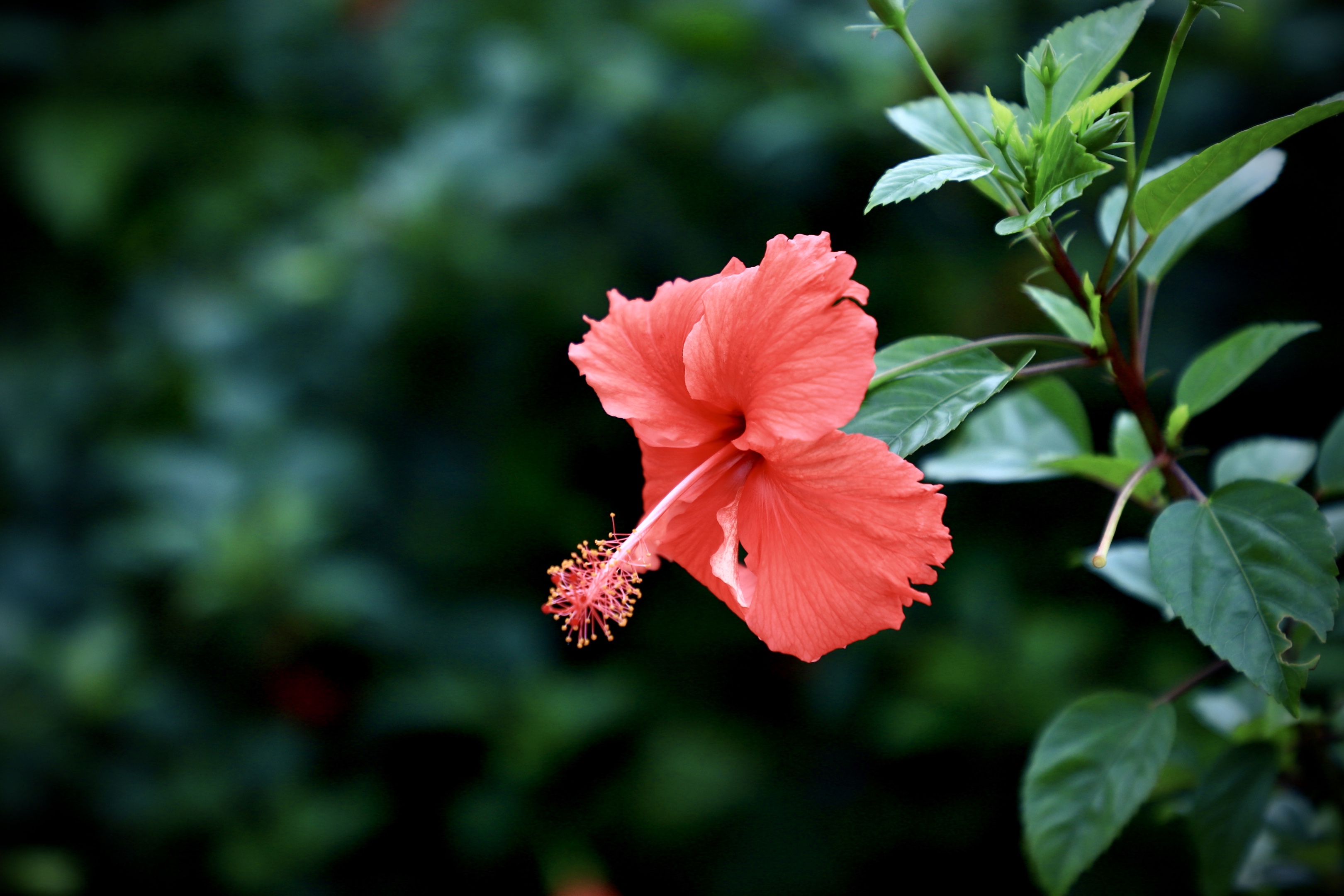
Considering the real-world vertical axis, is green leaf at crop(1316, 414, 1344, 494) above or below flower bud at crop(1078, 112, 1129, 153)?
below

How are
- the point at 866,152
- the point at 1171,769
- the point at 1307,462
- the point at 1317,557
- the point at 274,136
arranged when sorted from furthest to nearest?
1. the point at 274,136
2. the point at 866,152
3. the point at 1171,769
4. the point at 1307,462
5. the point at 1317,557

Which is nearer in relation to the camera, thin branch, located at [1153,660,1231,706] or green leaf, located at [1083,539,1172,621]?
thin branch, located at [1153,660,1231,706]

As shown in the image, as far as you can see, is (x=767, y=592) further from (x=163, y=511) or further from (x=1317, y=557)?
(x=163, y=511)

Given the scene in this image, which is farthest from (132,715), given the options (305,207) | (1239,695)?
(1239,695)

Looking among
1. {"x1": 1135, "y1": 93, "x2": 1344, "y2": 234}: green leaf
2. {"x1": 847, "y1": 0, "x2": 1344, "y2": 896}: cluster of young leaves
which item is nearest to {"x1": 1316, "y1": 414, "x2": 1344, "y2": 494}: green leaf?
{"x1": 847, "y1": 0, "x2": 1344, "y2": 896}: cluster of young leaves

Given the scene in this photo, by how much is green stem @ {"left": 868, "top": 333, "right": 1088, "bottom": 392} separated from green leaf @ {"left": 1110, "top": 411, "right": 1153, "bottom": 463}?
0.18m

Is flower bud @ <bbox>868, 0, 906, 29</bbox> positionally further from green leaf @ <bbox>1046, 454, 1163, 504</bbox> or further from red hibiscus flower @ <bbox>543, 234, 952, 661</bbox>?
green leaf @ <bbox>1046, 454, 1163, 504</bbox>

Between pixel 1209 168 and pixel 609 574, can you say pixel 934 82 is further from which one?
pixel 609 574

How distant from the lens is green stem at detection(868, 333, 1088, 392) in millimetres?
663

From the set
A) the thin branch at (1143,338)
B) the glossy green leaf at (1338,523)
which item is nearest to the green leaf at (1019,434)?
the thin branch at (1143,338)

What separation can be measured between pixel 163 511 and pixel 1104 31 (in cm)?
183

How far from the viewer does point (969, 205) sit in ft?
6.17

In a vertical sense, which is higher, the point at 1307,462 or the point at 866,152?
the point at 866,152

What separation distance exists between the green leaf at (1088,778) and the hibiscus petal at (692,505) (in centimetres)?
31
